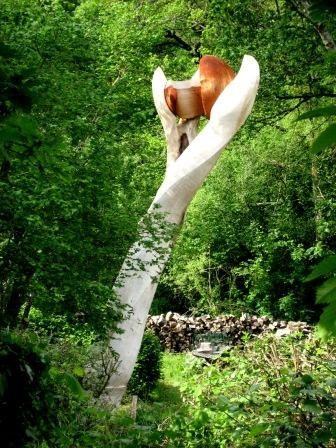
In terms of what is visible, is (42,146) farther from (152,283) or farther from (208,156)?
(208,156)

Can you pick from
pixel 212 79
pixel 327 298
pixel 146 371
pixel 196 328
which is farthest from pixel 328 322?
pixel 196 328

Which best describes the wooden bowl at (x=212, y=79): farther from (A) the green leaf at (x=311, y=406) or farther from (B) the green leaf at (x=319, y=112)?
Answer: (B) the green leaf at (x=319, y=112)

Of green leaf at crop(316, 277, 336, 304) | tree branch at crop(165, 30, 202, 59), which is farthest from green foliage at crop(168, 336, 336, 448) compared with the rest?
tree branch at crop(165, 30, 202, 59)

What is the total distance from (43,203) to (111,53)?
8491mm

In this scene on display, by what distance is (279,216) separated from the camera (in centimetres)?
1625

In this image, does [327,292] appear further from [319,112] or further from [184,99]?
[184,99]

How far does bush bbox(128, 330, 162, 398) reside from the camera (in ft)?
30.6

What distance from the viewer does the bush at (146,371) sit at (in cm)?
932

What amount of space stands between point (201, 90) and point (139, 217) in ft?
8.72

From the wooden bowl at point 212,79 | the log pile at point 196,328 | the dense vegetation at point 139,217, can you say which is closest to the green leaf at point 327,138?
the dense vegetation at point 139,217

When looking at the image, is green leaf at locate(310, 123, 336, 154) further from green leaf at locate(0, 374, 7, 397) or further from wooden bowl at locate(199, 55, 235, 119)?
wooden bowl at locate(199, 55, 235, 119)

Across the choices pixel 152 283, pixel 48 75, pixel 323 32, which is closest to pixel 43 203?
pixel 48 75

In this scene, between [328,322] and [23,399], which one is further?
[23,399]

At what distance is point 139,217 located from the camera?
6.87m
